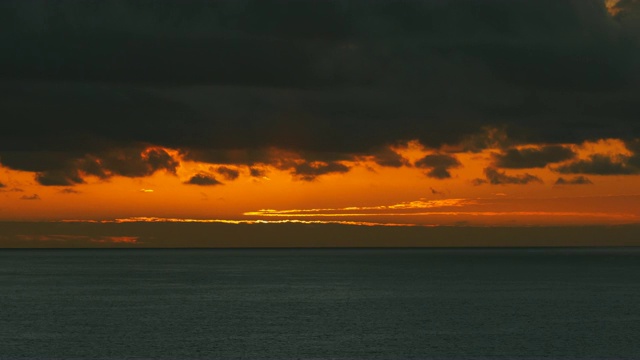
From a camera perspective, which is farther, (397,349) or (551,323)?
(551,323)

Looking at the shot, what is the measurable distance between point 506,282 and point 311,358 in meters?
100

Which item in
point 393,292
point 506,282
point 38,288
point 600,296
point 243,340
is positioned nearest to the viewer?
point 243,340

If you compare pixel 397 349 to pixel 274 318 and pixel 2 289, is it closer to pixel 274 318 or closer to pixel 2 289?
pixel 274 318

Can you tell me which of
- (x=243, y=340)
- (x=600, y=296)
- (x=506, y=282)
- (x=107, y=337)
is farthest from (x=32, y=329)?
(x=506, y=282)

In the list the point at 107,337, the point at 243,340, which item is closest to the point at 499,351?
the point at 243,340

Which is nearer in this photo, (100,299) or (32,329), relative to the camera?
(32,329)

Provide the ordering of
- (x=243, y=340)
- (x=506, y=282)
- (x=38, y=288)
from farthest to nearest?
(x=506, y=282) < (x=38, y=288) < (x=243, y=340)

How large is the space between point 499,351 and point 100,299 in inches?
2399

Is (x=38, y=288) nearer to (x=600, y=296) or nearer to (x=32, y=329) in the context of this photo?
(x=32, y=329)

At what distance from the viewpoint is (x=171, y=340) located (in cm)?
6631

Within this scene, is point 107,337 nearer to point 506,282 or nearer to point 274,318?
point 274,318

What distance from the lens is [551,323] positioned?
258 ft

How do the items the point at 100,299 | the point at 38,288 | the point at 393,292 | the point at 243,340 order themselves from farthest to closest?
the point at 38,288 < the point at 393,292 < the point at 100,299 < the point at 243,340

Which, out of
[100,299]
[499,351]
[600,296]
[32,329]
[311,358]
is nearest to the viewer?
[311,358]
